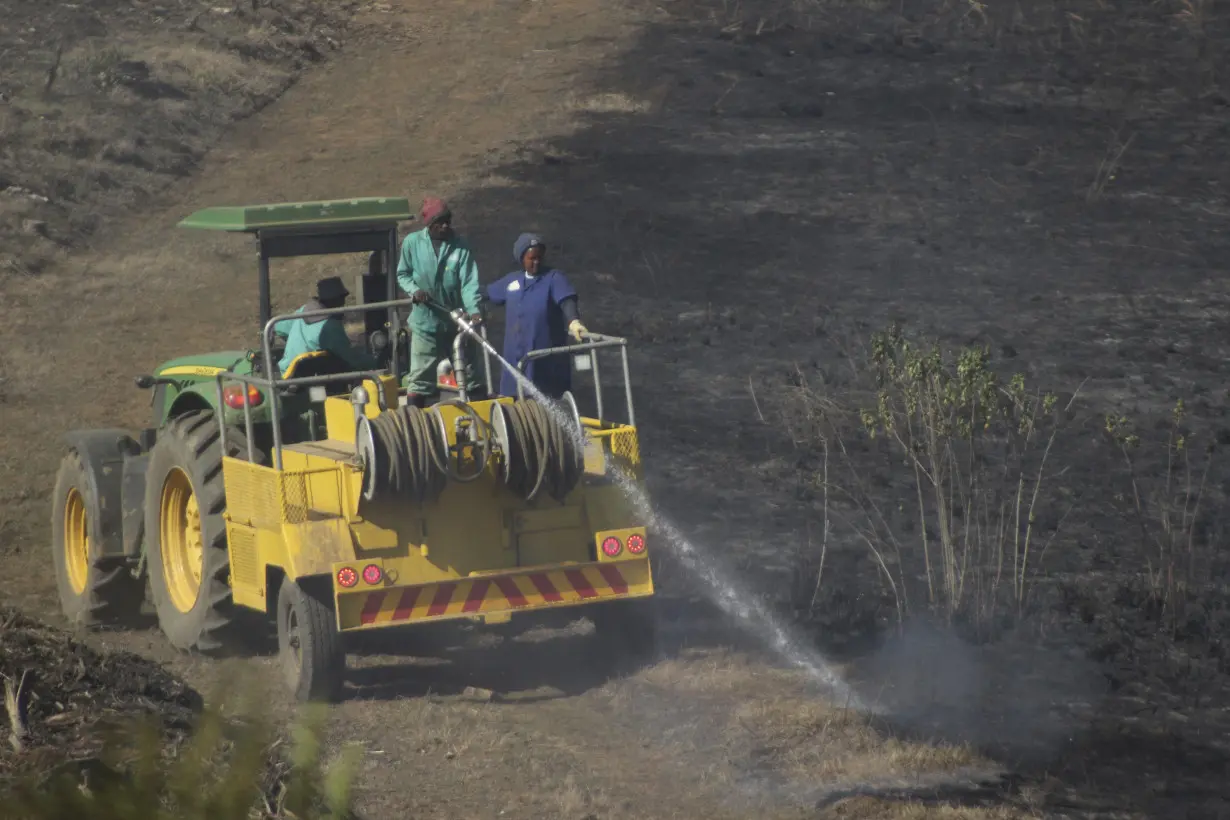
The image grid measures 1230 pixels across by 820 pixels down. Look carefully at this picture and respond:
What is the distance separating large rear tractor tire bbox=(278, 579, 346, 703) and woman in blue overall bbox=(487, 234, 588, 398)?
1905 millimetres

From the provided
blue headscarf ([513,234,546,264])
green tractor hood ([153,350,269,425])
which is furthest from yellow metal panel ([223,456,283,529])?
blue headscarf ([513,234,546,264])

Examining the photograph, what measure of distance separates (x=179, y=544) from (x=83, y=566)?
126 centimetres

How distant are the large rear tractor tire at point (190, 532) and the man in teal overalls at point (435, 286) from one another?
1039 mm

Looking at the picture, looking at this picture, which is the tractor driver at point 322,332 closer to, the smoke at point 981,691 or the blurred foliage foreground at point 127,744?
the blurred foliage foreground at point 127,744

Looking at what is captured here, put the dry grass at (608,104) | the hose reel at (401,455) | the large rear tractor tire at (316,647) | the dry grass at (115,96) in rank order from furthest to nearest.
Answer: the dry grass at (608,104) → the dry grass at (115,96) → the large rear tractor tire at (316,647) → the hose reel at (401,455)

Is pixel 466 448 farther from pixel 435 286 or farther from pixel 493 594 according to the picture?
pixel 435 286

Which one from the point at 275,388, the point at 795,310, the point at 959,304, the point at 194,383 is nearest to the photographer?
the point at 275,388

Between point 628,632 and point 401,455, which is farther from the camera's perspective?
point 628,632

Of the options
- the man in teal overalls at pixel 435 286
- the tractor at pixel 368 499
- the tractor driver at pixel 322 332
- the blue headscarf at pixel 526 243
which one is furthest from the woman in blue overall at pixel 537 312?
the tractor driver at pixel 322 332

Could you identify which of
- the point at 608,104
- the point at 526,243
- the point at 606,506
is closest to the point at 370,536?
the point at 606,506

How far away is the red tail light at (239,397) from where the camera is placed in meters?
9.70

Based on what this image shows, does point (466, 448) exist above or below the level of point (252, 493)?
above

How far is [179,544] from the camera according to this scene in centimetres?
1048

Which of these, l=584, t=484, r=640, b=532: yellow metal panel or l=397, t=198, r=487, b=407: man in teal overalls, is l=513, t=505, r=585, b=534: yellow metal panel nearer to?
l=584, t=484, r=640, b=532: yellow metal panel
